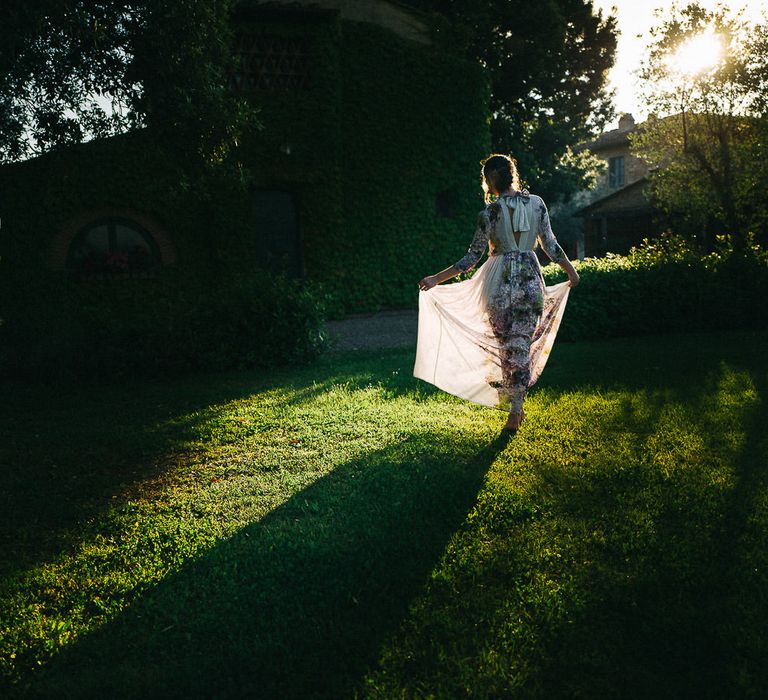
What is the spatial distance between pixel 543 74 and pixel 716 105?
328 inches

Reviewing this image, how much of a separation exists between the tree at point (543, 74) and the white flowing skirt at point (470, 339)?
16051 mm

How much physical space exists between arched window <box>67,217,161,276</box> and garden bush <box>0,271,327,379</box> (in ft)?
18.8

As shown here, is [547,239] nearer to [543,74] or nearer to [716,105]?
[716,105]

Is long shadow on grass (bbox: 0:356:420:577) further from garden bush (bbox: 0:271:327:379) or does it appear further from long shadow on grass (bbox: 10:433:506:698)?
long shadow on grass (bbox: 10:433:506:698)

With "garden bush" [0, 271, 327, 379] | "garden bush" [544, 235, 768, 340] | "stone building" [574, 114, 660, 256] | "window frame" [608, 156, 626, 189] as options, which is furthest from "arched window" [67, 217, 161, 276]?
"window frame" [608, 156, 626, 189]

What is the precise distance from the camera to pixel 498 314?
5.20 meters

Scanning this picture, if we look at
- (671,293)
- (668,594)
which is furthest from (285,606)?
(671,293)

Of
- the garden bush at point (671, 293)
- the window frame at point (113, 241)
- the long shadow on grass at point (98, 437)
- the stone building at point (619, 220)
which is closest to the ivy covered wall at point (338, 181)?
the window frame at point (113, 241)

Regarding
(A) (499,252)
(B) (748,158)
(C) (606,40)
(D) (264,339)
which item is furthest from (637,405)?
(C) (606,40)

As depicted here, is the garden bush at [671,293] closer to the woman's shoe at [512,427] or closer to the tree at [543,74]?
the woman's shoe at [512,427]

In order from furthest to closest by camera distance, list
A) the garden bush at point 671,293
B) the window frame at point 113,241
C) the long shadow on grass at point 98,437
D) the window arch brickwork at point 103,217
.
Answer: the window frame at point 113,241 → the window arch brickwork at point 103,217 → the garden bush at point 671,293 → the long shadow on grass at point 98,437

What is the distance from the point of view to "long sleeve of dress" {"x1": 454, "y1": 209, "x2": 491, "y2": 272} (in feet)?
16.8

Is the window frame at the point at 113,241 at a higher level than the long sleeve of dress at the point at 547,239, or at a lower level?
higher

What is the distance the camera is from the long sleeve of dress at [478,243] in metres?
5.13
